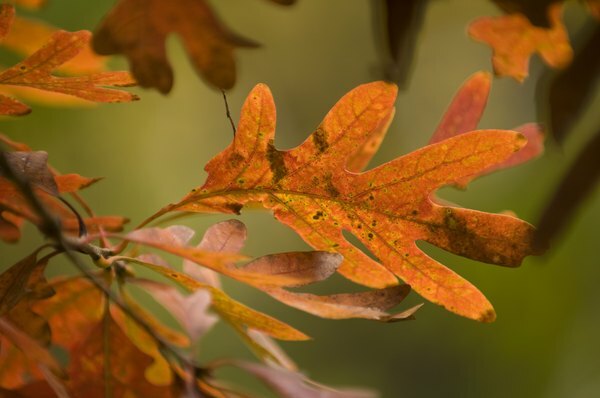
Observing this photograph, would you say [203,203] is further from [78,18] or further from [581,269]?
[581,269]

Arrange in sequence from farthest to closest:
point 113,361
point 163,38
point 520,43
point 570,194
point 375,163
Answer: point 375,163, point 113,361, point 520,43, point 163,38, point 570,194

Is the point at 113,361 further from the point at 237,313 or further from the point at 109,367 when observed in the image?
the point at 237,313

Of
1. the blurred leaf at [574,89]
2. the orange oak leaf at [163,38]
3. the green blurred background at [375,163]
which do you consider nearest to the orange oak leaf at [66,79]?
the orange oak leaf at [163,38]

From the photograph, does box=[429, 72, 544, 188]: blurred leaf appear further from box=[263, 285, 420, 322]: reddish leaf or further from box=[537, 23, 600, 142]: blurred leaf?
box=[537, 23, 600, 142]: blurred leaf

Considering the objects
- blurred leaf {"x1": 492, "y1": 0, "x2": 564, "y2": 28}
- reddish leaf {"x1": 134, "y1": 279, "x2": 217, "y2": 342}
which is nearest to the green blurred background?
reddish leaf {"x1": 134, "y1": 279, "x2": 217, "y2": 342}

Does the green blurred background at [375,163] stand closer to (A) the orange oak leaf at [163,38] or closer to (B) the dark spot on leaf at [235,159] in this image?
(B) the dark spot on leaf at [235,159]

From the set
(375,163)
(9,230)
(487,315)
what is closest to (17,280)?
(9,230)
